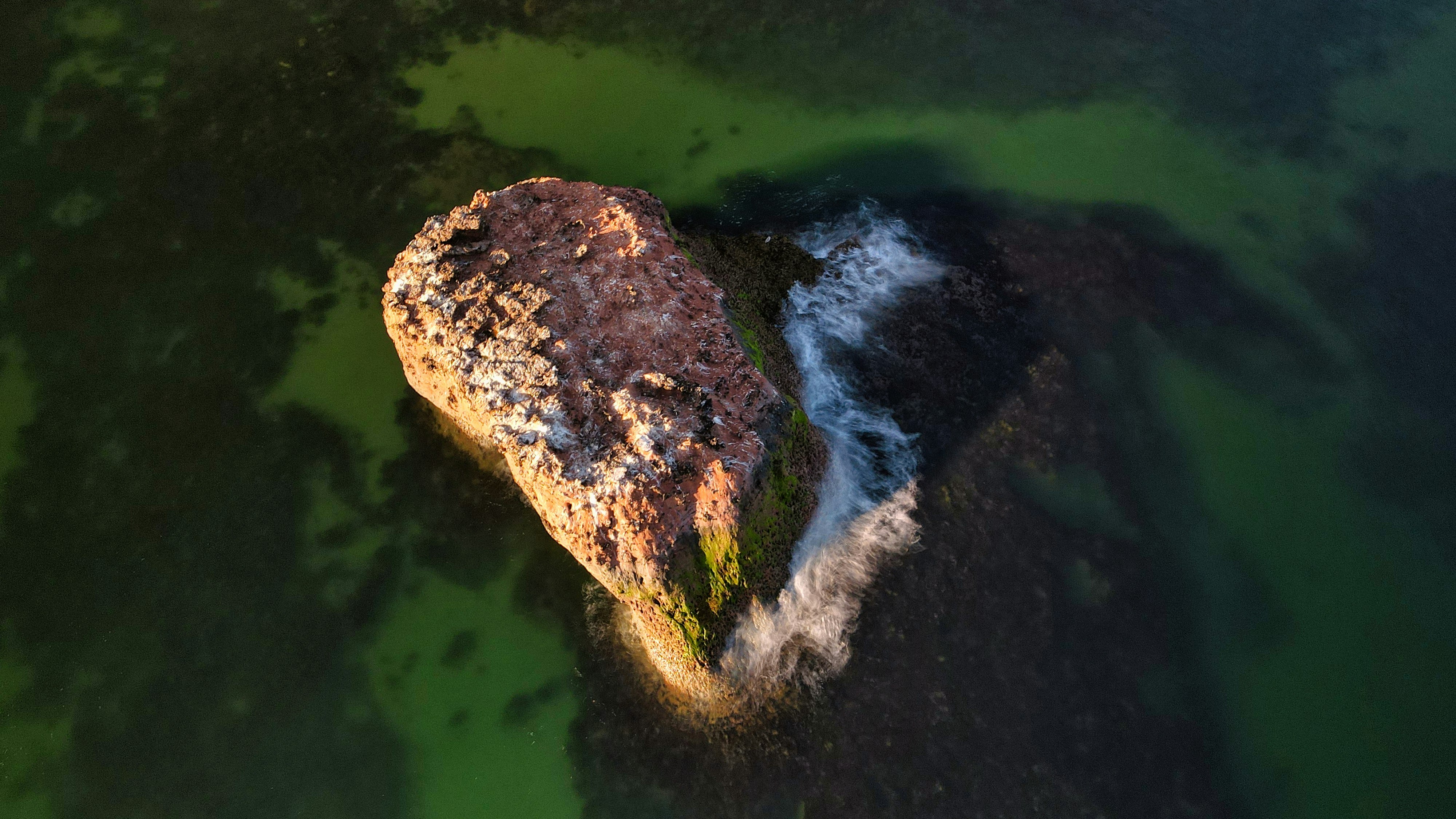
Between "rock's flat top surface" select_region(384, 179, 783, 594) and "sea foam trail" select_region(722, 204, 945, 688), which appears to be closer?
"rock's flat top surface" select_region(384, 179, 783, 594)

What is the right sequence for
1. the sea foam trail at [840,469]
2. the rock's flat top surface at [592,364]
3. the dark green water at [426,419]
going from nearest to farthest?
the rock's flat top surface at [592,364], the dark green water at [426,419], the sea foam trail at [840,469]

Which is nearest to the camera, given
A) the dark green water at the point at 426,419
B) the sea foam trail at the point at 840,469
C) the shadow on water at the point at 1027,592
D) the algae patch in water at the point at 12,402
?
the shadow on water at the point at 1027,592

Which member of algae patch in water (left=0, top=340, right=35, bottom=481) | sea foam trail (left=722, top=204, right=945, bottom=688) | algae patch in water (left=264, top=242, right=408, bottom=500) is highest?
sea foam trail (left=722, top=204, right=945, bottom=688)

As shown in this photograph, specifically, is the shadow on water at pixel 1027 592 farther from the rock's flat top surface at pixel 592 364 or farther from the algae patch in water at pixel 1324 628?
the rock's flat top surface at pixel 592 364

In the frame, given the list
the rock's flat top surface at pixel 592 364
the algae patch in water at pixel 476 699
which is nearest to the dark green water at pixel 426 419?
the algae patch in water at pixel 476 699

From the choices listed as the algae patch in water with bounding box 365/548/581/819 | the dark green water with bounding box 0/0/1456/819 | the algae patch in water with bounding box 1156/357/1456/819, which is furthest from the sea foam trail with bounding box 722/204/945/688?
the algae patch in water with bounding box 1156/357/1456/819

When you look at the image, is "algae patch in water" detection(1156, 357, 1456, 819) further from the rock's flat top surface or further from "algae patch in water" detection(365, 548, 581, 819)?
"algae patch in water" detection(365, 548, 581, 819)


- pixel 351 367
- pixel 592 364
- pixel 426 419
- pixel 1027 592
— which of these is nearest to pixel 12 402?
pixel 351 367
